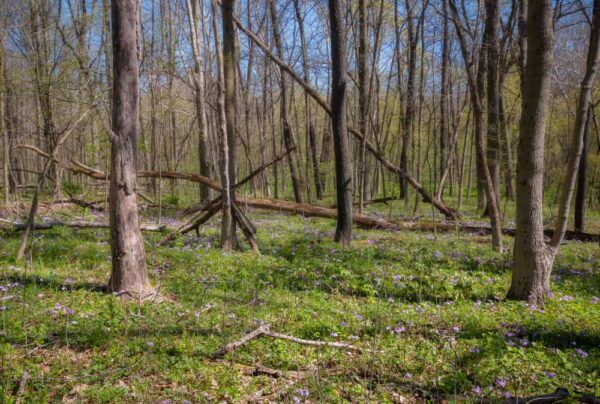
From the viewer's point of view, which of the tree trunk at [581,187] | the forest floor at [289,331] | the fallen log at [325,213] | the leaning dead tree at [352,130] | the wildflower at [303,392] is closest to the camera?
the wildflower at [303,392]

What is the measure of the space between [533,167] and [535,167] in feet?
0.08

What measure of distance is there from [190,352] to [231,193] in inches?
169

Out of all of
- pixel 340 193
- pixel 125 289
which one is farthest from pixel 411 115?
pixel 125 289

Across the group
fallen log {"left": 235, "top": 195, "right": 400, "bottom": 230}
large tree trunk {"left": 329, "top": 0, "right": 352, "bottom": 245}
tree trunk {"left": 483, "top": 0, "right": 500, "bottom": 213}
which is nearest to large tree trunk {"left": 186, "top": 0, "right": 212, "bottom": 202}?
fallen log {"left": 235, "top": 195, "right": 400, "bottom": 230}

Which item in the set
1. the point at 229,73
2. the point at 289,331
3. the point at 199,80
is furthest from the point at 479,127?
the point at 199,80

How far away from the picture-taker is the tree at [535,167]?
477 cm

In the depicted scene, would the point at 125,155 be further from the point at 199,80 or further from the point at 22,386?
the point at 199,80

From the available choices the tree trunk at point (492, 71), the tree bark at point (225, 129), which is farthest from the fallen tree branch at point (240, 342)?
the tree trunk at point (492, 71)

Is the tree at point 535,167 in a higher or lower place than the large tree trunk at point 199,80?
lower

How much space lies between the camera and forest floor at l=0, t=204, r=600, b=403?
3.10 metres

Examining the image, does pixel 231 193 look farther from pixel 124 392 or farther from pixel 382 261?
pixel 124 392

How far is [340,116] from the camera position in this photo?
319 inches

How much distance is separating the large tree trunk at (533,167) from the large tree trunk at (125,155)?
186 inches

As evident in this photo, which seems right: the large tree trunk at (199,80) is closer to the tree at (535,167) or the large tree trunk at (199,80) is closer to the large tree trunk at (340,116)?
the large tree trunk at (340,116)
